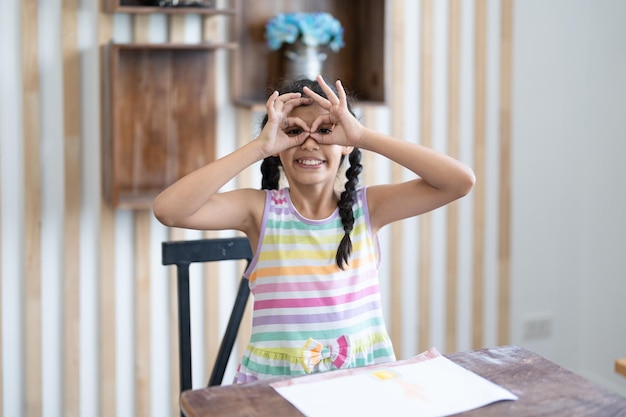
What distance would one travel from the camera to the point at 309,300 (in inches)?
69.3

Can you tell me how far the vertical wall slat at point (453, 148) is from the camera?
3162 millimetres

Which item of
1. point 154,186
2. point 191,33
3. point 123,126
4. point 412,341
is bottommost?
point 412,341

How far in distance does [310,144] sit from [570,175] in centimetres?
199

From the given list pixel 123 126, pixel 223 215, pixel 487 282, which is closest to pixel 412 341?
pixel 487 282

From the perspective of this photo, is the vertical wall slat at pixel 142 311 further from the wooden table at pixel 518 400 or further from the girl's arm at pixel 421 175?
the wooden table at pixel 518 400

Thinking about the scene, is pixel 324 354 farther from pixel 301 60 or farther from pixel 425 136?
pixel 425 136

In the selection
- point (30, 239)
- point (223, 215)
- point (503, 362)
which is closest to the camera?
point (503, 362)

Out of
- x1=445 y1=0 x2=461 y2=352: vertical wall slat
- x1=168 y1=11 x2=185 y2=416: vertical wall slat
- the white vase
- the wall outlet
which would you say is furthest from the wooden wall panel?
the wall outlet

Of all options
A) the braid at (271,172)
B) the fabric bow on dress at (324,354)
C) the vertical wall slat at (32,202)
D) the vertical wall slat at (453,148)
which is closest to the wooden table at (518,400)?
the fabric bow on dress at (324,354)

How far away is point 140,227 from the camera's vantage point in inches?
108

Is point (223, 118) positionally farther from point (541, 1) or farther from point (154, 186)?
point (541, 1)

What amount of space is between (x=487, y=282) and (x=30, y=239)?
1.75m

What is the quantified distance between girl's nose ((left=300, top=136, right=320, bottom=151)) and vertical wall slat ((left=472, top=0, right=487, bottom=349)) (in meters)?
1.62

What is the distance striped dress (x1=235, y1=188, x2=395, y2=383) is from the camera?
174 centimetres
